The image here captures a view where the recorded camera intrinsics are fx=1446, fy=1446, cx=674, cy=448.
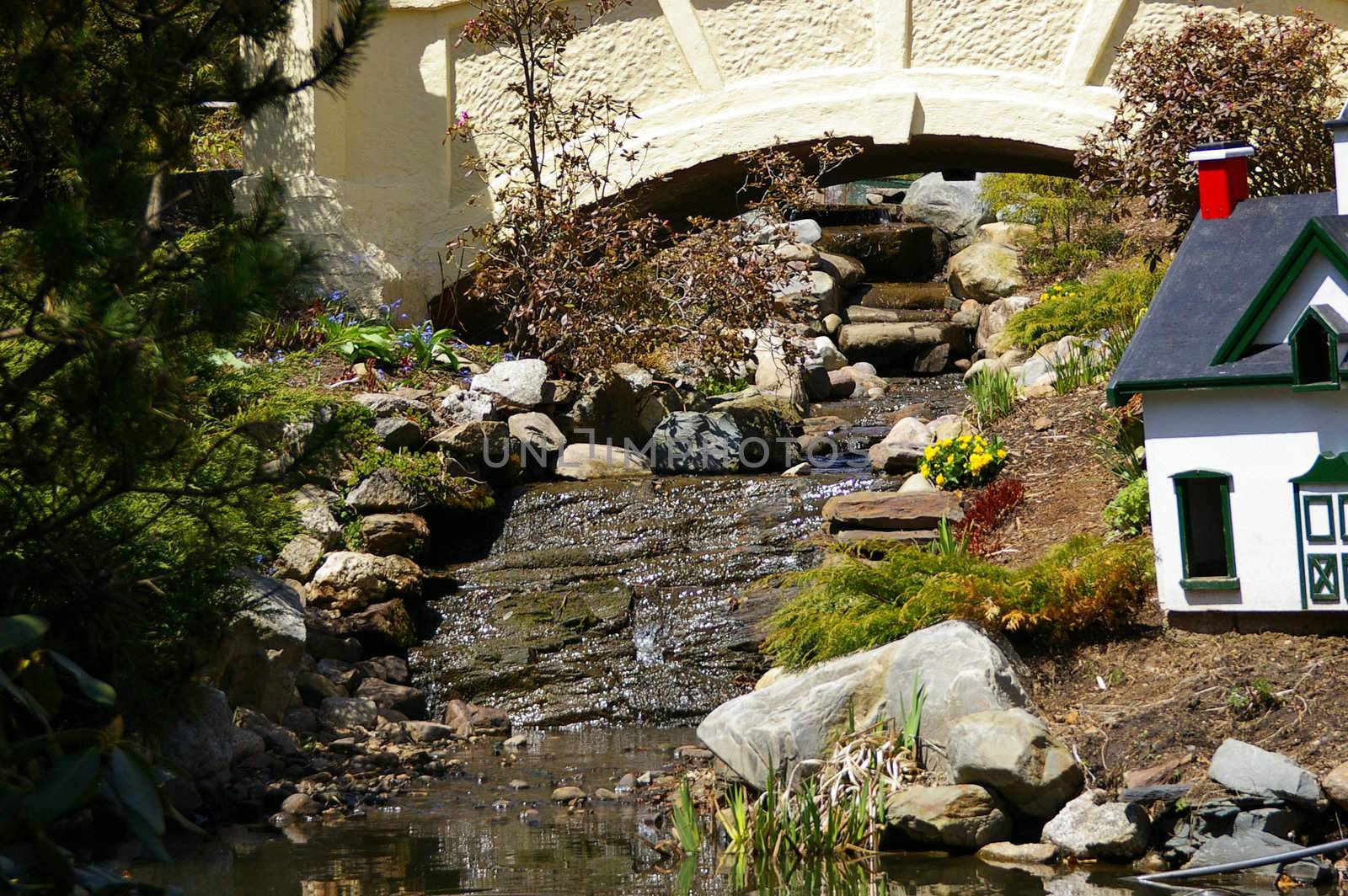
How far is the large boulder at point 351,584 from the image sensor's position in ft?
32.0

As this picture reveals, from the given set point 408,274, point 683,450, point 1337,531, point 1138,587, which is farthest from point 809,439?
point 1337,531

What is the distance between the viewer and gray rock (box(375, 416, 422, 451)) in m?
11.1

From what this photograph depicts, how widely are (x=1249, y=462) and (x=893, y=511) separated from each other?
313cm

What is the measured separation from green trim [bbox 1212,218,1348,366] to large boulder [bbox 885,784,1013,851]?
2473 millimetres

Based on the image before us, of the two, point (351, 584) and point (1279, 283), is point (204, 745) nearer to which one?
point (351, 584)

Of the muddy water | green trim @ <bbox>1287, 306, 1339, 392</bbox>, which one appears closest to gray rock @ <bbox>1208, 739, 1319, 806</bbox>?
green trim @ <bbox>1287, 306, 1339, 392</bbox>

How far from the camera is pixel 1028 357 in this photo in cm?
1389

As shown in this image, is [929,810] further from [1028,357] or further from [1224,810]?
[1028,357]

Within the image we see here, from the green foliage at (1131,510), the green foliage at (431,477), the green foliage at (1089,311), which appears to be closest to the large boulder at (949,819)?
the green foliage at (1131,510)

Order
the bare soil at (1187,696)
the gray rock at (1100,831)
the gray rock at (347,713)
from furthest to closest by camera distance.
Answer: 1. the gray rock at (347,713)
2. the bare soil at (1187,696)
3. the gray rock at (1100,831)

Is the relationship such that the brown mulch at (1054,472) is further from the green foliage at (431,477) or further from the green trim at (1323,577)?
the green foliage at (431,477)

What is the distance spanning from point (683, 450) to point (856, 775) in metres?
5.82

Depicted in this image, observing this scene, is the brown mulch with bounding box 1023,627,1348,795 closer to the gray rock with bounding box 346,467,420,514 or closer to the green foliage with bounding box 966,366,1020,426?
the green foliage with bounding box 966,366,1020,426

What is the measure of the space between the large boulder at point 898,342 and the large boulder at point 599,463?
18.2 feet
